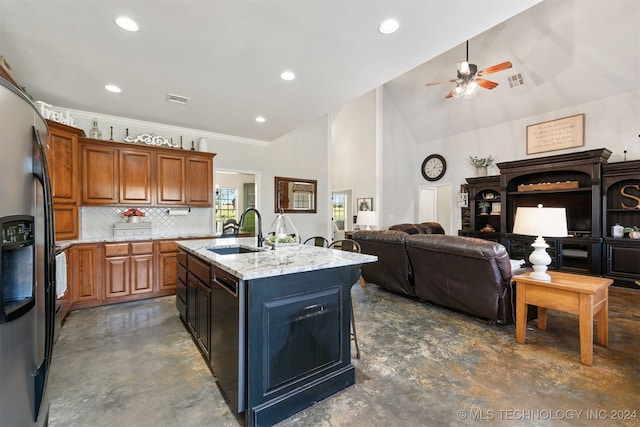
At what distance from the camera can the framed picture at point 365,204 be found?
7899 millimetres

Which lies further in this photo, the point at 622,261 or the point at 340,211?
the point at 340,211

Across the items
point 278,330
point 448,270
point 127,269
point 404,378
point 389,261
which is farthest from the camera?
point 389,261

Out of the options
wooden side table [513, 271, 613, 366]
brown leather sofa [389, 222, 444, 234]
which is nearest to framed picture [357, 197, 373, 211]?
brown leather sofa [389, 222, 444, 234]

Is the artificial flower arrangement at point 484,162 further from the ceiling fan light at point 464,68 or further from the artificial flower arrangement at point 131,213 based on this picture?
the artificial flower arrangement at point 131,213

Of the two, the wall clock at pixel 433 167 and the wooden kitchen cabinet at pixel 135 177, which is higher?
the wall clock at pixel 433 167

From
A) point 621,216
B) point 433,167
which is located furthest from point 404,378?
point 433,167

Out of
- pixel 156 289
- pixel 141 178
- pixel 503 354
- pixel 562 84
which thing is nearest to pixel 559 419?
pixel 503 354

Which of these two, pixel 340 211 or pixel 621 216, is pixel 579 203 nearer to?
pixel 621 216

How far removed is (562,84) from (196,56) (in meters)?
6.45

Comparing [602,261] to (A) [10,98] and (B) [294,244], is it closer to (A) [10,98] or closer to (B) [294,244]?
(B) [294,244]

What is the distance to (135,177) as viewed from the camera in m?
4.16

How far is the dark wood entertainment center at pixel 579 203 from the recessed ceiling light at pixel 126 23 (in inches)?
261

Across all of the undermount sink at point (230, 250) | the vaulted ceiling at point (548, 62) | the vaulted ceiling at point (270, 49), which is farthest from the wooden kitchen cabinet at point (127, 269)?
the vaulted ceiling at point (548, 62)

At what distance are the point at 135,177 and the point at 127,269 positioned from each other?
131 centimetres
